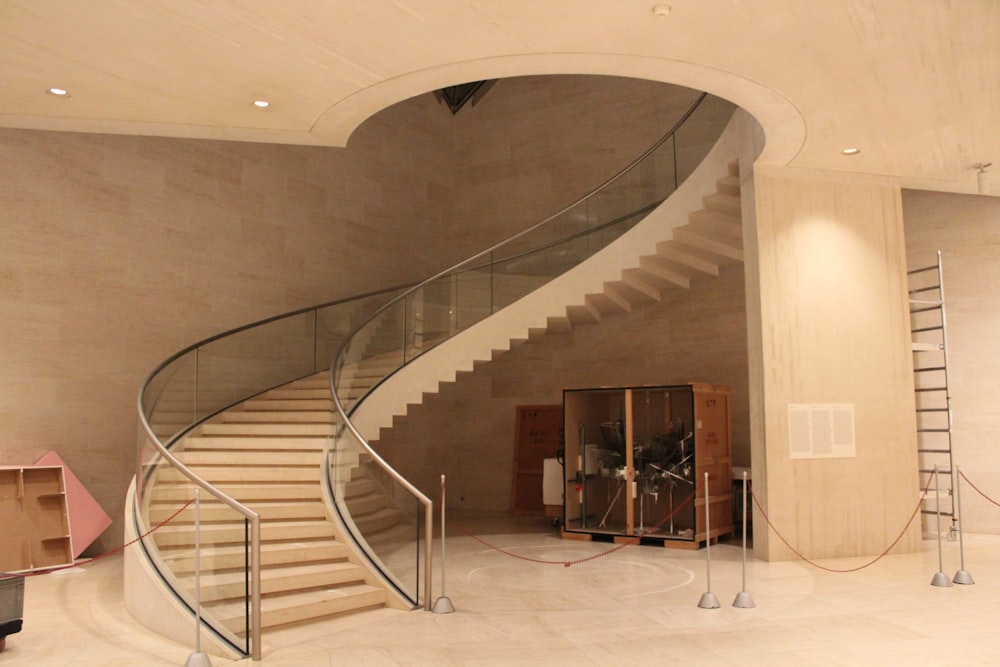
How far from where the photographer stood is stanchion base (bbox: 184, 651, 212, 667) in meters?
5.35

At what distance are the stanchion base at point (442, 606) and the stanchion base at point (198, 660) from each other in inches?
79.9

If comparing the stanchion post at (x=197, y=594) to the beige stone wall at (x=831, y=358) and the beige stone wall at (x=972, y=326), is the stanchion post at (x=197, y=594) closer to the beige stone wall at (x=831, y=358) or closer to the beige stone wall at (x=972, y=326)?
the beige stone wall at (x=831, y=358)

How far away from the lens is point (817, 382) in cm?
941

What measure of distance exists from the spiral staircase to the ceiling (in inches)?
109

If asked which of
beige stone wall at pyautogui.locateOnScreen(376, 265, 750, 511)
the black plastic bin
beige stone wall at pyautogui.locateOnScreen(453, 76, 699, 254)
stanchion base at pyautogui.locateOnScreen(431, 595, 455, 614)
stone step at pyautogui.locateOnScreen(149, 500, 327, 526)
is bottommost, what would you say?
stanchion base at pyautogui.locateOnScreen(431, 595, 455, 614)

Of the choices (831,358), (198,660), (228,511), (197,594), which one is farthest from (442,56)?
(831,358)

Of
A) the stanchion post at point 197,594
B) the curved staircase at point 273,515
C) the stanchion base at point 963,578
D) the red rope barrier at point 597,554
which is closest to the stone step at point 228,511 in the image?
the curved staircase at point 273,515

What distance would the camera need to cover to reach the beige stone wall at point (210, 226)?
10.2 meters

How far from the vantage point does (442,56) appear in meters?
6.37

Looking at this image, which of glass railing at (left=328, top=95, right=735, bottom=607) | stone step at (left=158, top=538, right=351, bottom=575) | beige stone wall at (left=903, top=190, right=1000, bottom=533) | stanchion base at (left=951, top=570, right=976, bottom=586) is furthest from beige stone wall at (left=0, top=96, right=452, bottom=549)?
stanchion base at (left=951, top=570, right=976, bottom=586)

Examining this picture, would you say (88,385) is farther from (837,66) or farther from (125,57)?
(837,66)

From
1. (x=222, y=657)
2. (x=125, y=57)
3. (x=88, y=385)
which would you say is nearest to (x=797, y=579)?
(x=222, y=657)

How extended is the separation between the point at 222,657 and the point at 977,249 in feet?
35.3

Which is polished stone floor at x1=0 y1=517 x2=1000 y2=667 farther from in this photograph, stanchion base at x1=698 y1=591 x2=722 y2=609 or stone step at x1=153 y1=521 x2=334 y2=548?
stone step at x1=153 y1=521 x2=334 y2=548
